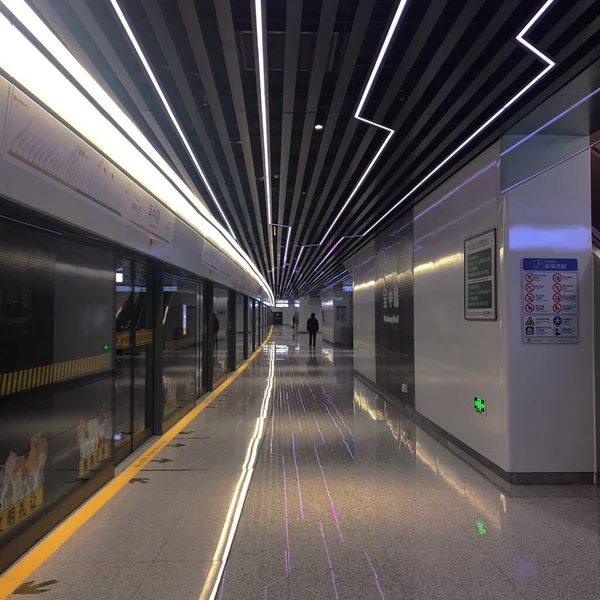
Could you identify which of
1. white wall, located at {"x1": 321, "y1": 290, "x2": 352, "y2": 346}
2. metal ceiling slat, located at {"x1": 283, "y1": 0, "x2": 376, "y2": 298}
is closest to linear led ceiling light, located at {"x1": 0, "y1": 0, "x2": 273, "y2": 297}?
metal ceiling slat, located at {"x1": 283, "y1": 0, "x2": 376, "y2": 298}

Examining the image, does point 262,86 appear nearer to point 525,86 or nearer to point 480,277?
point 525,86

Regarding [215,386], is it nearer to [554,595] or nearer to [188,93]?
[188,93]

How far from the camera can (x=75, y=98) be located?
3268 mm

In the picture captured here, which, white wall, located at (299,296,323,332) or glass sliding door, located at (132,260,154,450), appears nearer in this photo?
glass sliding door, located at (132,260,154,450)

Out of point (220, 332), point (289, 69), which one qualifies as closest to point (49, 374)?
point (289, 69)

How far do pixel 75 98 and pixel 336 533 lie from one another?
11.0ft

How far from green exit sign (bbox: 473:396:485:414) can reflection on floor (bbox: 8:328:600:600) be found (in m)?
0.58

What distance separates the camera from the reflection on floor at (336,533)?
2555mm

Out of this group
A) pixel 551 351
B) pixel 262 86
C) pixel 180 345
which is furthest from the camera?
pixel 180 345

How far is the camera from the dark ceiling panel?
8.61ft

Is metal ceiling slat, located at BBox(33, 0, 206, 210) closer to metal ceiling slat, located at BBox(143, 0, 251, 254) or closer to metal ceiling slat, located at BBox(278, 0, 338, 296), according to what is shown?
metal ceiling slat, located at BBox(143, 0, 251, 254)

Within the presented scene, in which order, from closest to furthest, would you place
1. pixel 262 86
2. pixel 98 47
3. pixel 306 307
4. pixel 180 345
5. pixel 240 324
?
1. pixel 98 47
2. pixel 262 86
3. pixel 180 345
4. pixel 240 324
5. pixel 306 307

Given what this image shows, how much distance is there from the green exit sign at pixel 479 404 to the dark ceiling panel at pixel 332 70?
2.34 meters

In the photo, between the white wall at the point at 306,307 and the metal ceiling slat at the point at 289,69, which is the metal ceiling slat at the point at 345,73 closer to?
the metal ceiling slat at the point at 289,69
